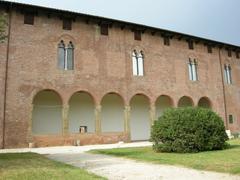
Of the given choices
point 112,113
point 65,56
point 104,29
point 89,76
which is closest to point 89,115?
point 112,113

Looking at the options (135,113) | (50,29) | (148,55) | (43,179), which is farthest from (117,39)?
(43,179)

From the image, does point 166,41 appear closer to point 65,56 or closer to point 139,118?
point 139,118

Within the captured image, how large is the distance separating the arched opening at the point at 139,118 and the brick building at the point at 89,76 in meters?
0.09

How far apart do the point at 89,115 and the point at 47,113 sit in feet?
11.5

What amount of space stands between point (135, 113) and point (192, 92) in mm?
5813

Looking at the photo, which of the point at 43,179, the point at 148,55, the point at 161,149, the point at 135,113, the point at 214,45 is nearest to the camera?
the point at 43,179

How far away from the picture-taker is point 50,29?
20.7 meters

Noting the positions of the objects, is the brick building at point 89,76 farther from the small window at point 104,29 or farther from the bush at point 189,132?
the bush at point 189,132

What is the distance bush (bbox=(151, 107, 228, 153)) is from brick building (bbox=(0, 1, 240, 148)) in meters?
9.35

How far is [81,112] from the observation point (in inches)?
912

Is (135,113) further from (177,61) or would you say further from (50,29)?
(50,29)

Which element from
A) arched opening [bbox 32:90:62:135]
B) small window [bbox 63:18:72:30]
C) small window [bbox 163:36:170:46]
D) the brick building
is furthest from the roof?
arched opening [bbox 32:90:62:135]

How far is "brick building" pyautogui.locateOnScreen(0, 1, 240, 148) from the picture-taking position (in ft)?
62.2

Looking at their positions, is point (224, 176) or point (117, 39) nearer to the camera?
point (224, 176)
